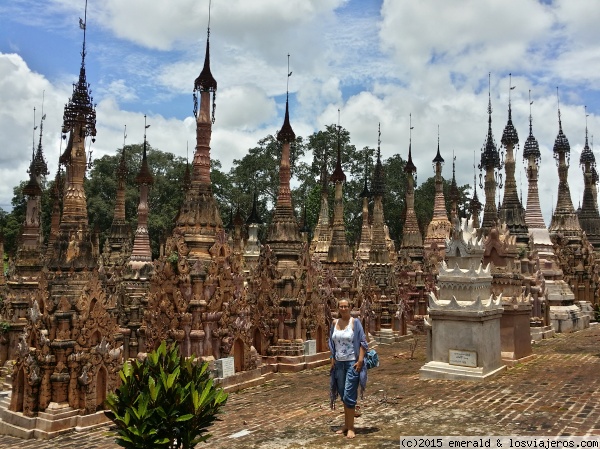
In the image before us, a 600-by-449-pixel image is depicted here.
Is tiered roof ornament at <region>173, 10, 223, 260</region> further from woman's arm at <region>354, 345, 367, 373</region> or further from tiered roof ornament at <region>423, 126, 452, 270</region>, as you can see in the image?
tiered roof ornament at <region>423, 126, 452, 270</region>

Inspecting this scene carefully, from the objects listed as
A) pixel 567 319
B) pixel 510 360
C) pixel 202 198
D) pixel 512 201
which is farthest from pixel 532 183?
pixel 202 198

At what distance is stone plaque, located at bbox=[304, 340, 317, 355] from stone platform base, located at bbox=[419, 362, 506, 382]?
4714 mm

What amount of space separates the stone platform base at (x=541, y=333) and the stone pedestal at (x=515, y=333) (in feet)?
16.3

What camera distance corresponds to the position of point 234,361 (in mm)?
14523

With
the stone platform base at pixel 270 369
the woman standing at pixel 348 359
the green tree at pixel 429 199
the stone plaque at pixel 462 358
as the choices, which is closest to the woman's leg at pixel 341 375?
the woman standing at pixel 348 359

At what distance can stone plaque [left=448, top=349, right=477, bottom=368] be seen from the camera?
510 inches

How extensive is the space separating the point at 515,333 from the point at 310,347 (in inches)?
234

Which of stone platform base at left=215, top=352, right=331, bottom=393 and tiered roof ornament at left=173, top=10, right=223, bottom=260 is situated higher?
tiered roof ornament at left=173, top=10, right=223, bottom=260

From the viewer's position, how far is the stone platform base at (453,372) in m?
12.7

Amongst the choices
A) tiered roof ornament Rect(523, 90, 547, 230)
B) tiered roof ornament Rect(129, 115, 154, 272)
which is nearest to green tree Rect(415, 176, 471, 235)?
tiered roof ornament Rect(523, 90, 547, 230)

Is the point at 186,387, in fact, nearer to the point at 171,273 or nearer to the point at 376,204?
the point at 171,273

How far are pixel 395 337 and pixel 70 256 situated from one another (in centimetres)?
1495

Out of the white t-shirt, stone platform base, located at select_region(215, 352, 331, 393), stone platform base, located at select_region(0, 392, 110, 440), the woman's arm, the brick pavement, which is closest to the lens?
the woman's arm

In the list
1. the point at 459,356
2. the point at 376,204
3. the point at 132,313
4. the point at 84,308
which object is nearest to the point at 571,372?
the point at 459,356
